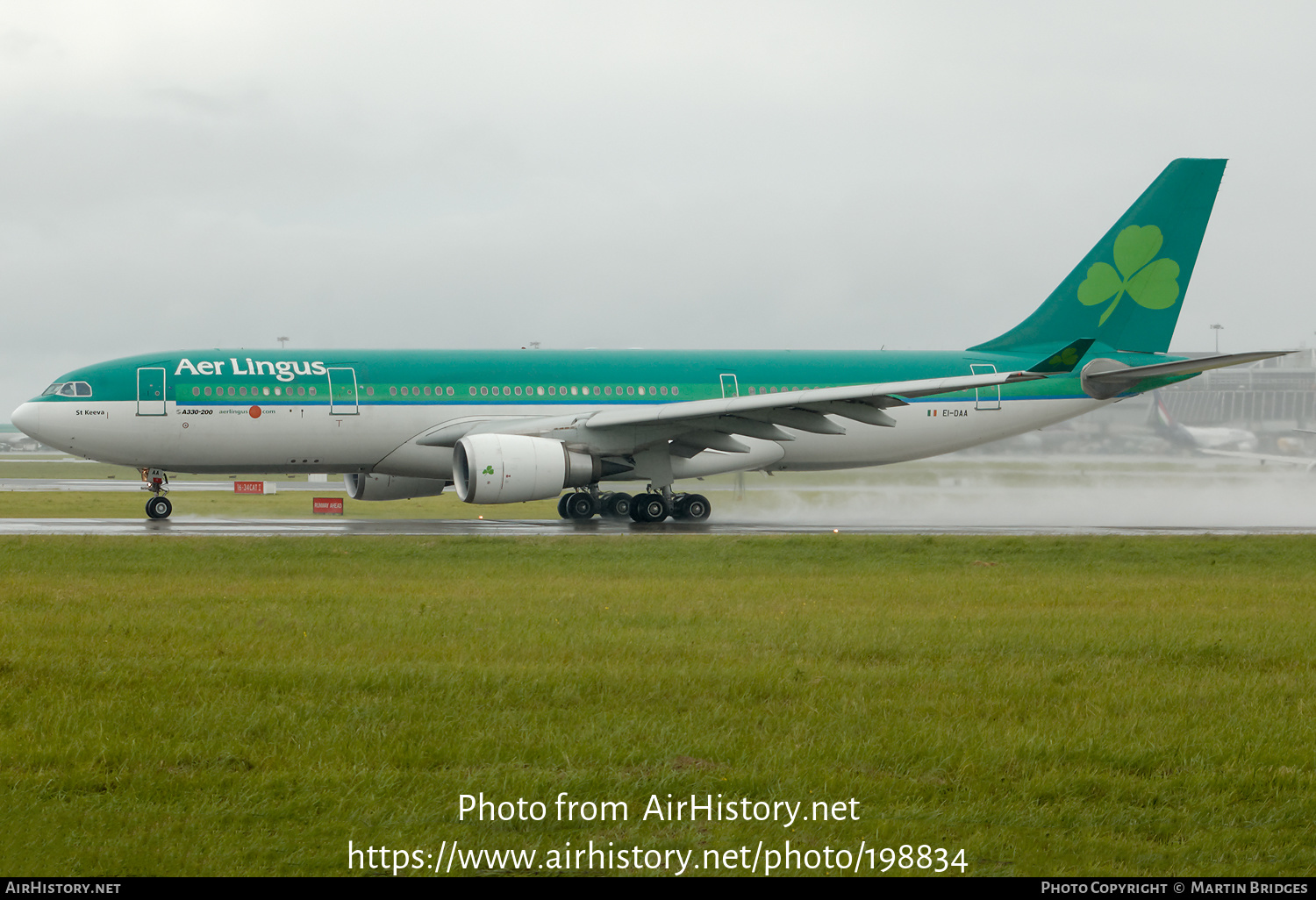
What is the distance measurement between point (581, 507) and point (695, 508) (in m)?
2.44

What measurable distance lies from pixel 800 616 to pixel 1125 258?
1951cm

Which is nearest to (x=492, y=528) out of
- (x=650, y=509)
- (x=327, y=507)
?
(x=650, y=509)

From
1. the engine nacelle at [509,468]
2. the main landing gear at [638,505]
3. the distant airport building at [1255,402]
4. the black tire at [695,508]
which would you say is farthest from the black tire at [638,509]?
the distant airport building at [1255,402]

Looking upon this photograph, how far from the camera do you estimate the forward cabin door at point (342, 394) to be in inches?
928

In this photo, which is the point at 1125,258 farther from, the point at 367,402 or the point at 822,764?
the point at 822,764

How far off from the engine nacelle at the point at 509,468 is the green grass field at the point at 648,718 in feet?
27.8

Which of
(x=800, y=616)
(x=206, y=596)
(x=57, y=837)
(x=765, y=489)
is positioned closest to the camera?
(x=57, y=837)

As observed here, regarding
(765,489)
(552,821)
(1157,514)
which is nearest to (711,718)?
(552,821)

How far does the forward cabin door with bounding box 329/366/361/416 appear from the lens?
23578mm

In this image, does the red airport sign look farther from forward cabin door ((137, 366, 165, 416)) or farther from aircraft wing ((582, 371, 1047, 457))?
aircraft wing ((582, 371, 1047, 457))

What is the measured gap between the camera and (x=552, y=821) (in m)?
5.02

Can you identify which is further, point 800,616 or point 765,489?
point 765,489

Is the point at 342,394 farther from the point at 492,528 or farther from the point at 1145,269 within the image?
the point at 1145,269

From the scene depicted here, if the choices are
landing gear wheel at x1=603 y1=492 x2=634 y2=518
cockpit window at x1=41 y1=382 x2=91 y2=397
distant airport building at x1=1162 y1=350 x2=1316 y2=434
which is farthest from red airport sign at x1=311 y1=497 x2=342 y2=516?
distant airport building at x1=1162 y1=350 x2=1316 y2=434
